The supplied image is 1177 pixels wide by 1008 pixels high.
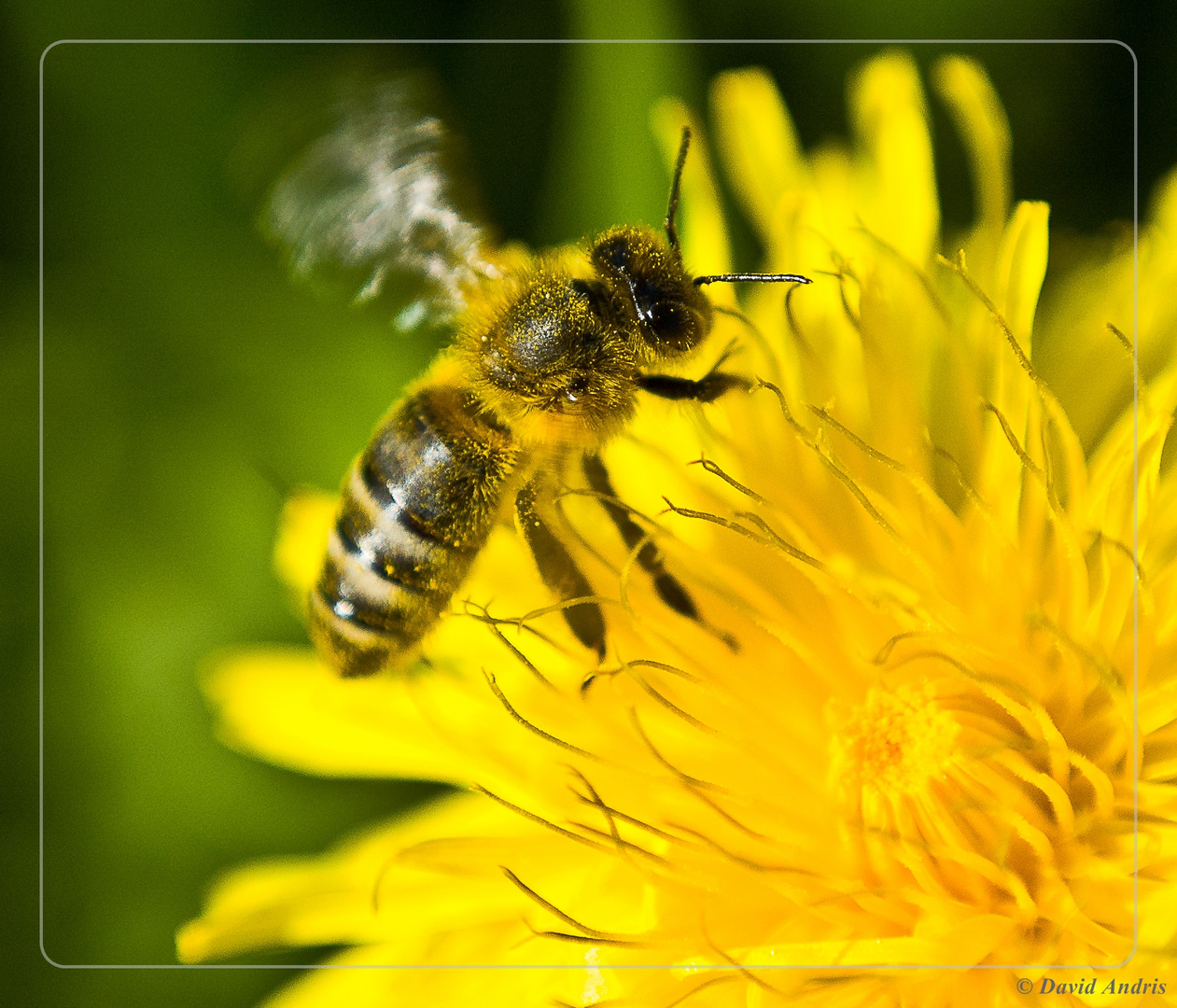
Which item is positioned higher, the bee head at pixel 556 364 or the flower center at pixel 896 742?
the bee head at pixel 556 364

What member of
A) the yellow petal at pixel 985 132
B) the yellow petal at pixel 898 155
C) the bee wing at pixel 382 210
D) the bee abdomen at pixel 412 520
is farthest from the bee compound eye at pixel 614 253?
the yellow petal at pixel 985 132

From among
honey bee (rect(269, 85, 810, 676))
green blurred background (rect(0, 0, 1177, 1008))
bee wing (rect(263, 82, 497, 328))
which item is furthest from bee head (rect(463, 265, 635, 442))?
green blurred background (rect(0, 0, 1177, 1008))

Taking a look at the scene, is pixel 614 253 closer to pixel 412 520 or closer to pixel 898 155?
pixel 412 520

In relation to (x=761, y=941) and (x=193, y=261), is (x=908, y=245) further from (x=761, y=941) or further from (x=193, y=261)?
(x=193, y=261)

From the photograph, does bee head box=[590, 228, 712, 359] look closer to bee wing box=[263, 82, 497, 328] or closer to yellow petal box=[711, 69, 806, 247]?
bee wing box=[263, 82, 497, 328]

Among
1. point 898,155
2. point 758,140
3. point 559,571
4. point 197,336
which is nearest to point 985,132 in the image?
point 898,155

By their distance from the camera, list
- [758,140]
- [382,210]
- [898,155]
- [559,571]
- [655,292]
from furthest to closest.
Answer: [758,140] < [898,155] < [382,210] < [559,571] < [655,292]

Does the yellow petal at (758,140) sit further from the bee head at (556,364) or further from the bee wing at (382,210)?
the bee head at (556,364)
